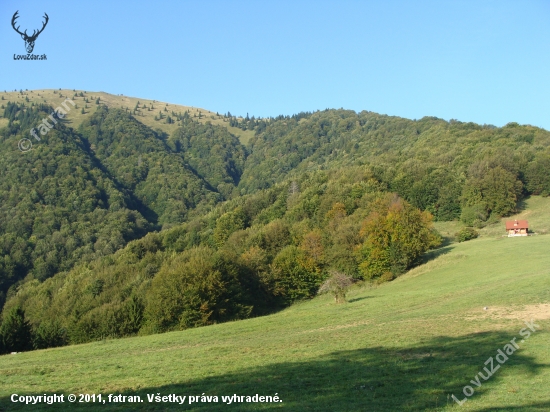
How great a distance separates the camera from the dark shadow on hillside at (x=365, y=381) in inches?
452

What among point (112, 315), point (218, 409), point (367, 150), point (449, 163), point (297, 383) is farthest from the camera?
point (367, 150)

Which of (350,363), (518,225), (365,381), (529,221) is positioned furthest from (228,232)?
(365,381)

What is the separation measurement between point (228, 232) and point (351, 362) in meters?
90.5

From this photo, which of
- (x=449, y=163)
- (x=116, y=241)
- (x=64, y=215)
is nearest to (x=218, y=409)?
(x=449, y=163)

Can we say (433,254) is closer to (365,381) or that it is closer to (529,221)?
(529,221)

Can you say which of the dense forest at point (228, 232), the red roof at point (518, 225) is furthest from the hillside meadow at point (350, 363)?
the red roof at point (518, 225)

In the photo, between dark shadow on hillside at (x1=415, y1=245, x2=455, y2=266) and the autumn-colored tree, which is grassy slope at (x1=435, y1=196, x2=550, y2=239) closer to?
dark shadow on hillside at (x1=415, y1=245, x2=455, y2=266)

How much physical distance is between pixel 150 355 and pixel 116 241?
125368 millimetres

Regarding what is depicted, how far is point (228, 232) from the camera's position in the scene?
346ft

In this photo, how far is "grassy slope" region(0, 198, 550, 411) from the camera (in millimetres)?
11938

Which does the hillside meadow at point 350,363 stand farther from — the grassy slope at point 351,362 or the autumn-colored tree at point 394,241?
the autumn-colored tree at point 394,241

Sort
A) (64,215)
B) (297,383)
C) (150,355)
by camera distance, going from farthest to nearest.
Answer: (64,215) < (150,355) < (297,383)

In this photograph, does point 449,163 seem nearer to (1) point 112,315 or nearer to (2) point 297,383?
(1) point 112,315

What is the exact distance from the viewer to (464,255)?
175ft
